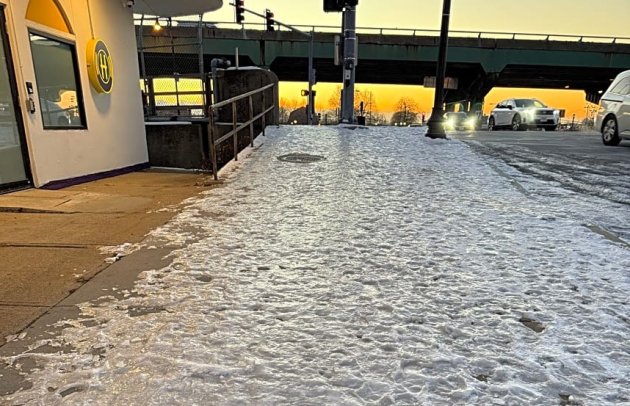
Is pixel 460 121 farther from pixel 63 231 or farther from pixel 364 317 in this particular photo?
pixel 364 317

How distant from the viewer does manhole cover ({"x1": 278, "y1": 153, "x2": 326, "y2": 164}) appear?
7831 mm

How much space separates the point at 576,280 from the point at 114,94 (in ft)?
26.2

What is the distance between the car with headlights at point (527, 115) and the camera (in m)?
18.9

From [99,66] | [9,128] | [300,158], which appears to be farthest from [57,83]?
[300,158]

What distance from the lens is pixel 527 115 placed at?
752 inches

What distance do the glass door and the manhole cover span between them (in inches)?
166


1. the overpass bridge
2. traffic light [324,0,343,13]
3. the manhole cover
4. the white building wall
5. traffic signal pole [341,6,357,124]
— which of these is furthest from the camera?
the overpass bridge

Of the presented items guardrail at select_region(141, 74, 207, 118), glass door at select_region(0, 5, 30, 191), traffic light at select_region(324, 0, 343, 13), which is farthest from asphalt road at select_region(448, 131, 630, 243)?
guardrail at select_region(141, 74, 207, 118)

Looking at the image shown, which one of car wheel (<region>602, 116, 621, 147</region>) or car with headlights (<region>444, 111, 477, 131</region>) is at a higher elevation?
car wheel (<region>602, 116, 621, 147</region>)

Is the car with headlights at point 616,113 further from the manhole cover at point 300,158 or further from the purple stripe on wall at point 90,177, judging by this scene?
the purple stripe on wall at point 90,177

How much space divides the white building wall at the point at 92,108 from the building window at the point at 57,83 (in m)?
0.11

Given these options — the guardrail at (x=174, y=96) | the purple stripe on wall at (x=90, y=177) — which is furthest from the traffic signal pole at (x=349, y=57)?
the purple stripe on wall at (x=90, y=177)

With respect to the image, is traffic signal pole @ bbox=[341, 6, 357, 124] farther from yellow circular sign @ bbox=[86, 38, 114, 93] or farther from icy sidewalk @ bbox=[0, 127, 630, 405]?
icy sidewalk @ bbox=[0, 127, 630, 405]

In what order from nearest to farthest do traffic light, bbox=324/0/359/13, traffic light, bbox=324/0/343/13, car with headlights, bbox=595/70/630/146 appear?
car with headlights, bbox=595/70/630/146, traffic light, bbox=324/0/359/13, traffic light, bbox=324/0/343/13
